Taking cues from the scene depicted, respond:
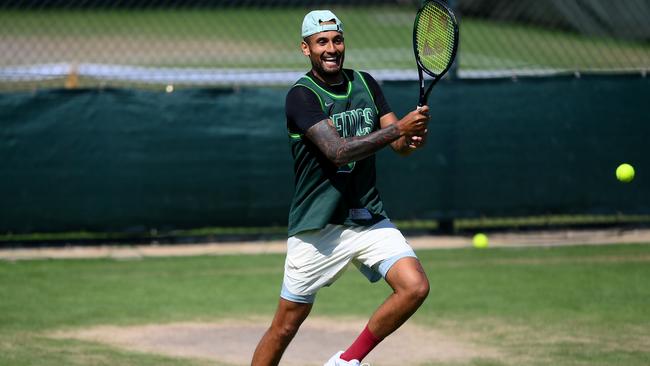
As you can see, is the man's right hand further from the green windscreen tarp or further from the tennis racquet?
the green windscreen tarp

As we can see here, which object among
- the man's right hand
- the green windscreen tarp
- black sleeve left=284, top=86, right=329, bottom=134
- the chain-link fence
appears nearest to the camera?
the man's right hand

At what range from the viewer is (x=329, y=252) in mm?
5332

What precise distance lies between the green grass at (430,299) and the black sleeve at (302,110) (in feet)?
6.57

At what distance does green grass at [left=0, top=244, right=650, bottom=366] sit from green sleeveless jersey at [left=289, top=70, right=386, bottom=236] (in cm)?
163

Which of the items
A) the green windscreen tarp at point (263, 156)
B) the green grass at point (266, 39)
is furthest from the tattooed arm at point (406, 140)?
the green grass at point (266, 39)

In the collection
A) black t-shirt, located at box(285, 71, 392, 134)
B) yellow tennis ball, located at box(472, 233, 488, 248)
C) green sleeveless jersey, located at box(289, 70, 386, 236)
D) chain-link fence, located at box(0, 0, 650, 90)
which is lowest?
yellow tennis ball, located at box(472, 233, 488, 248)

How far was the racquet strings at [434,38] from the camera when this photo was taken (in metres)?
5.47

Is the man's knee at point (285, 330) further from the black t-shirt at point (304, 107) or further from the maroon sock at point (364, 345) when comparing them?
the black t-shirt at point (304, 107)

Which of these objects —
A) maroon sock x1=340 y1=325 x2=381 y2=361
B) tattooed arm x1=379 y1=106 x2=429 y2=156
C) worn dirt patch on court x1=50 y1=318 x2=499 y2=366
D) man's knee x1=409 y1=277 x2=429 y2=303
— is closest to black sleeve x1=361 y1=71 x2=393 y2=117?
tattooed arm x1=379 y1=106 x2=429 y2=156

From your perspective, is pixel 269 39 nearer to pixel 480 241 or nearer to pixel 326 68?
pixel 480 241

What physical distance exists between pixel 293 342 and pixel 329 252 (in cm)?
195

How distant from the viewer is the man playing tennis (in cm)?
525

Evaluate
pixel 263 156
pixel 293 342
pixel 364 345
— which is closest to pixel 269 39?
pixel 263 156

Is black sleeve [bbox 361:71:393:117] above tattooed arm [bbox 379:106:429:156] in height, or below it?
above
